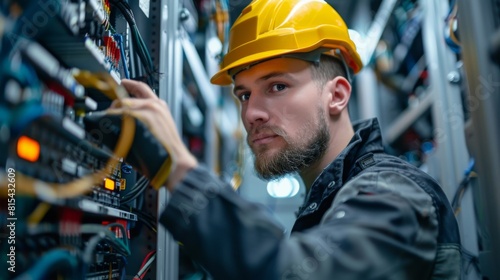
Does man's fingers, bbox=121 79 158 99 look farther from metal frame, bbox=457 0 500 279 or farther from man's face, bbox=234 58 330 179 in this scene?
metal frame, bbox=457 0 500 279

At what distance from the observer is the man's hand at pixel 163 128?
2.73ft

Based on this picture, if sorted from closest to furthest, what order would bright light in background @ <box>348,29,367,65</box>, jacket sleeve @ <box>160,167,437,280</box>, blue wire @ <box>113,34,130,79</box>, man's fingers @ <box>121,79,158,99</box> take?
jacket sleeve @ <box>160,167,437,280</box> → man's fingers @ <box>121,79,158,99</box> → blue wire @ <box>113,34,130,79</box> → bright light in background @ <box>348,29,367,65</box>

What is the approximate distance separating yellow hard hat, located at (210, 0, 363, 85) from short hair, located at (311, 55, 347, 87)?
0.04 metres

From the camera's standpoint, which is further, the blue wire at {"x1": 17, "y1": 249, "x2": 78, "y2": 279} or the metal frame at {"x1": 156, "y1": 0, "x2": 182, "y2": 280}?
the metal frame at {"x1": 156, "y1": 0, "x2": 182, "y2": 280}

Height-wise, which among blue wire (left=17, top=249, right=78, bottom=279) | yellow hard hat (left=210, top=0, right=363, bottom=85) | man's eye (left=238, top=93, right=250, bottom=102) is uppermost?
yellow hard hat (left=210, top=0, right=363, bottom=85)

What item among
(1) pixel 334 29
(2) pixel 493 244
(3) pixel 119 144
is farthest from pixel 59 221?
(1) pixel 334 29

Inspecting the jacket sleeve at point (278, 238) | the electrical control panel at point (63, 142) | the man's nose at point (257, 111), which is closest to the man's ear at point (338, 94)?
the man's nose at point (257, 111)

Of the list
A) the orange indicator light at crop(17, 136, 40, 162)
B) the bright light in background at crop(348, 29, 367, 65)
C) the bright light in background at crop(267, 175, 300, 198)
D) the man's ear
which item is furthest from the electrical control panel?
the bright light in background at crop(348, 29, 367, 65)

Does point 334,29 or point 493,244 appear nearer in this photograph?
point 493,244

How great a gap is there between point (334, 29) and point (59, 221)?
1055mm

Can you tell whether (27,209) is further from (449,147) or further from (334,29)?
(449,147)

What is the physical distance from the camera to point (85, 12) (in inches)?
34.3

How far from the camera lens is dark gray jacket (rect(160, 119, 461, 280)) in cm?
78

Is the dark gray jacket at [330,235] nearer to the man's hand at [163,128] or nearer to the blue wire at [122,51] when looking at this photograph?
the man's hand at [163,128]
